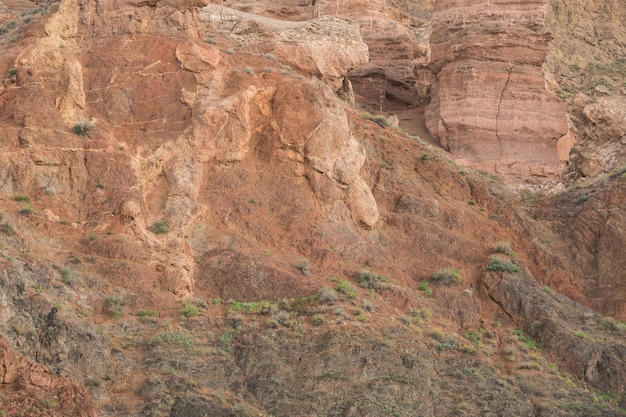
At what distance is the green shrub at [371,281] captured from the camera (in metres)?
34.1

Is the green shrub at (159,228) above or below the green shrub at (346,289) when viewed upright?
above

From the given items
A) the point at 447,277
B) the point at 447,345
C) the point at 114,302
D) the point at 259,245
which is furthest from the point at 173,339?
the point at 447,277

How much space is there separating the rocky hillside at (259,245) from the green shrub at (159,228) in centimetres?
7

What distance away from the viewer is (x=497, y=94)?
51.4 m

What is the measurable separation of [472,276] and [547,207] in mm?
8268

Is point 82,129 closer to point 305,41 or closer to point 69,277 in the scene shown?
point 69,277

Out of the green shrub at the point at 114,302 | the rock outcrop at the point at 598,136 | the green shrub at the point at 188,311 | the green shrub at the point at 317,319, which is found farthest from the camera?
the rock outcrop at the point at 598,136

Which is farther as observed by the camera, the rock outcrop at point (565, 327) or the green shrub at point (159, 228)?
the green shrub at point (159, 228)

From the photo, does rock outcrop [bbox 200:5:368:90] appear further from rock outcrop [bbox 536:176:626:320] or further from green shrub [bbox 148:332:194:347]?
green shrub [bbox 148:332:194:347]

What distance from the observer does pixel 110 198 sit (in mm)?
33750

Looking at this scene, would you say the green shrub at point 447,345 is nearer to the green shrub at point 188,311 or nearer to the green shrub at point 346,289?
the green shrub at point 346,289

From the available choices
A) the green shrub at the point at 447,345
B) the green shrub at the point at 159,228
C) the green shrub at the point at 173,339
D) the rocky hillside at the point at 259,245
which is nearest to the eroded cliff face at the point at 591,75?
the rocky hillside at the point at 259,245

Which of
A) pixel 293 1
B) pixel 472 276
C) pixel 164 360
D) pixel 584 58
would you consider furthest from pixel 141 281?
pixel 584 58

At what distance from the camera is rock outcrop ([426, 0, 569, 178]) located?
50812 mm
